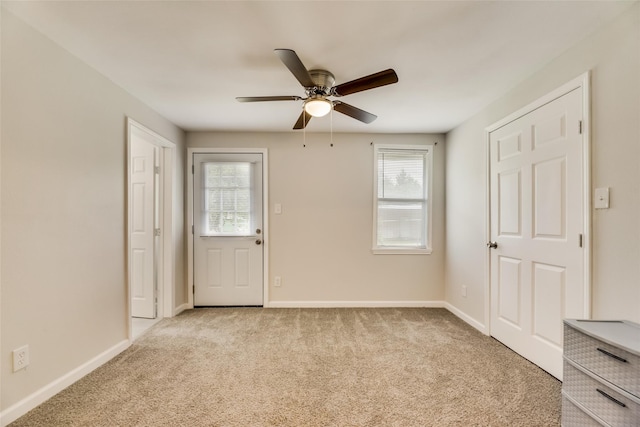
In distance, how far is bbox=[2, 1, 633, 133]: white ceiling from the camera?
1552 millimetres

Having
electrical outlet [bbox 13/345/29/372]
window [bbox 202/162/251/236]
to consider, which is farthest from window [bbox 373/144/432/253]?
electrical outlet [bbox 13/345/29/372]

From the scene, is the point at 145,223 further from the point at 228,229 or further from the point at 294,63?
the point at 294,63

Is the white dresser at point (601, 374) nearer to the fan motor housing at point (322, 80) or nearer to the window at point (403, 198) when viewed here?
the fan motor housing at point (322, 80)

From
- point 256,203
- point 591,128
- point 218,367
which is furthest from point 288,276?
point 591,128

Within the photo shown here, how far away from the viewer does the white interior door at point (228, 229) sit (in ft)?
12.4

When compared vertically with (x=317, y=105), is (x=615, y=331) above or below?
below

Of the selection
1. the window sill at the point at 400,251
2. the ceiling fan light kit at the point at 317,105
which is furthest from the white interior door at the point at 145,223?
the window sill at the point at 400,251

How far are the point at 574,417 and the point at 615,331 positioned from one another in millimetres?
493

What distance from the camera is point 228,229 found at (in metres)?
3.79

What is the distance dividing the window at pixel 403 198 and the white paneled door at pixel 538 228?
1.09 m

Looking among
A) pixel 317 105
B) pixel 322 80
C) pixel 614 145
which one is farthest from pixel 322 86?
pixel 614 145

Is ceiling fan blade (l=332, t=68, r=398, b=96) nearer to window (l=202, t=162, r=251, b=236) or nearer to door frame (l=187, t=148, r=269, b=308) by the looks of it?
door frame (l=187, t=148, r=269, b=308)

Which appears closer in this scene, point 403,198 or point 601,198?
point 601,198

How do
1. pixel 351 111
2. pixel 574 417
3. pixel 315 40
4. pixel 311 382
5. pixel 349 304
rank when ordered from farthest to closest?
1. pixel 349 304
2. pixel 351 111
3. pixel 311 382
4. pixel 315 40
5. pixel 574 417
